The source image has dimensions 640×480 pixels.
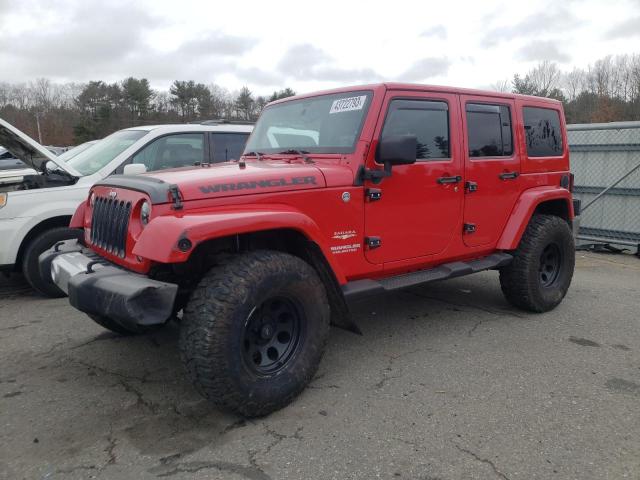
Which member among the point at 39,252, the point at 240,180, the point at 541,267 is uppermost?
the point at 240,180

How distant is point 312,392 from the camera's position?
3.19 metres

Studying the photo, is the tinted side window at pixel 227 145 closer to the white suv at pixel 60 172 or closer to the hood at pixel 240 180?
the white suv at pixel 60 172

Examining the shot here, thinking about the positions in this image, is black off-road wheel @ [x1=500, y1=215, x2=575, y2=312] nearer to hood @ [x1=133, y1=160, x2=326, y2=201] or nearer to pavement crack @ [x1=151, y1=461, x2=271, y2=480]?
hood @ [x1=133, y1=160, x2=326, y2=201]

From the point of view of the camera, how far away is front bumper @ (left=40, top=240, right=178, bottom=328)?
252 cm

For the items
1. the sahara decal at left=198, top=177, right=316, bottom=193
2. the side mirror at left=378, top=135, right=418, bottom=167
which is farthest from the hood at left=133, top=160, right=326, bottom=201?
the side mirror at left=378, top=135, right=418, bottom=167

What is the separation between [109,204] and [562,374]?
3232 mm

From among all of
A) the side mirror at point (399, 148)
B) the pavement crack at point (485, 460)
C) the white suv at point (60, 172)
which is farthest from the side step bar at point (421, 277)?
the white suv at point (60, 172)

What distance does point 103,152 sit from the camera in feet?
19.0

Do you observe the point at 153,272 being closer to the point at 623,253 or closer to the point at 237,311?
the point at 237,311

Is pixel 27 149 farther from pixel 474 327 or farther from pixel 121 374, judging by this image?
pixel 474 327

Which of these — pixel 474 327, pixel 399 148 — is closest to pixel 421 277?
pixel 474 327

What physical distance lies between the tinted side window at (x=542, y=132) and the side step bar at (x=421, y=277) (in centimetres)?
108

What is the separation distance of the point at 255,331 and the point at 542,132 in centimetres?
349

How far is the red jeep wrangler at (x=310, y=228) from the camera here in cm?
266
